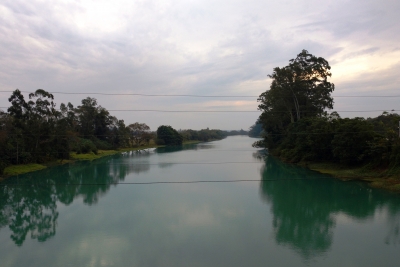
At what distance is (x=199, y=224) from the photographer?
33.3 feet

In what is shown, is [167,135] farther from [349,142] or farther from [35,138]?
[349,142]

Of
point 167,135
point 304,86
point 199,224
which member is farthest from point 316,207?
point 167,135

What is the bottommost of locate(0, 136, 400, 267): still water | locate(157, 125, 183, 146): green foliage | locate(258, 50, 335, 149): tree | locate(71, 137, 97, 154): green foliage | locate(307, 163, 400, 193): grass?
locate(0, 136, 400, 267): still water

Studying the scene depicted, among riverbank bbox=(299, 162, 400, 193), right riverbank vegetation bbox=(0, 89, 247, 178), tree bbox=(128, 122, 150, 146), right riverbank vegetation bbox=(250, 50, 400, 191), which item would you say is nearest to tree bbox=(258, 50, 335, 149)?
right riverbank vegetation bbox=(250, 50, 400, 191)

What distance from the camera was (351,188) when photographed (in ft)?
50.6

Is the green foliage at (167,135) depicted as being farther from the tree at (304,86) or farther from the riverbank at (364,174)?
the riverbank at (364,174)

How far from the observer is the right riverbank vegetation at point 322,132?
667 inches

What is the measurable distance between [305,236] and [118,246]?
18.1 ft

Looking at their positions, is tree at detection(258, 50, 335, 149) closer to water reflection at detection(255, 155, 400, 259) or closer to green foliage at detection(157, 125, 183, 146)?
water reflection at detection(255, 155, 400, 259)

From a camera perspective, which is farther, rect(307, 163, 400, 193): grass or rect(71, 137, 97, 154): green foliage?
rect(71, 137, 97, 154): green foliage

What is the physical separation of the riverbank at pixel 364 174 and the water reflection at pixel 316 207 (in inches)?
30.2

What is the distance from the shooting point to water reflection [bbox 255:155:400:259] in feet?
29.1

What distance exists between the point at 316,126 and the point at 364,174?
211 inches

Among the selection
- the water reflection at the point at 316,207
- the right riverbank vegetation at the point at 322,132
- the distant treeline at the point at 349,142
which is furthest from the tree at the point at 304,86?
the water reflection at the point at 316,207
